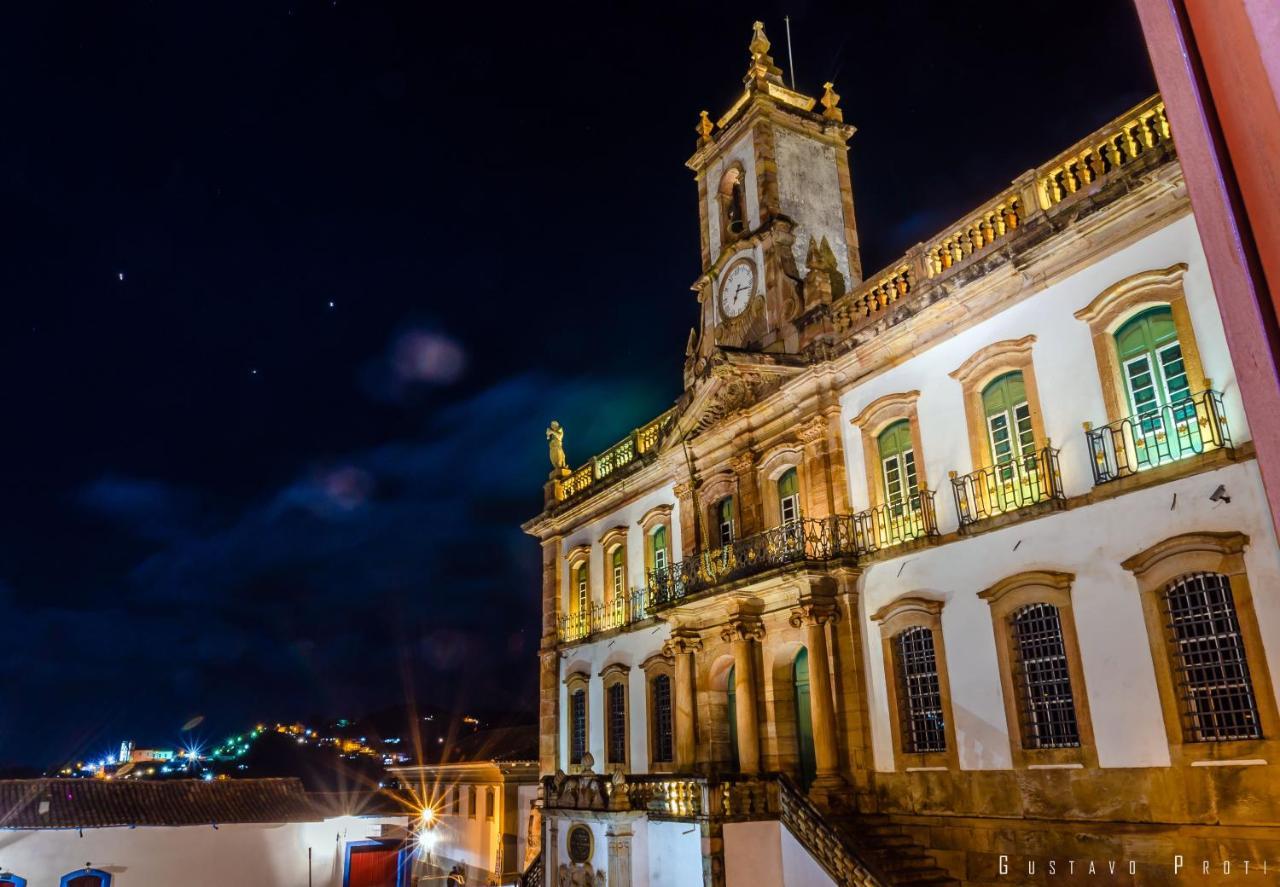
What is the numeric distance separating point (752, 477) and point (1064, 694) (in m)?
7.98

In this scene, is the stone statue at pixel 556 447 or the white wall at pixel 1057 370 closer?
the white wall at pixel 1057 370

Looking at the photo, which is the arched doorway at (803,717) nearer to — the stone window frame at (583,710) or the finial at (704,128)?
the stone window frame at (583,710)

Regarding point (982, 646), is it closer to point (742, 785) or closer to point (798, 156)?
point (742, 785)

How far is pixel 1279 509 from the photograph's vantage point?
4.42ft

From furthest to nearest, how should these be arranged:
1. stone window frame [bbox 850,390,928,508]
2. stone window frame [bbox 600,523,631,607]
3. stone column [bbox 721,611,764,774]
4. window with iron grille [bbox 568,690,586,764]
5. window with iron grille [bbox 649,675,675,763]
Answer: window with iron grille [bbox 568,690,586,764] < stone window frame [bbox 600,523,631,607] < window with iron grille [bbox 649,675,675,763] < stone column [bbox 721,611,764,774] < stone window frame [bbox 850,390,928,508]

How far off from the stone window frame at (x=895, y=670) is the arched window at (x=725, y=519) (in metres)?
5.05

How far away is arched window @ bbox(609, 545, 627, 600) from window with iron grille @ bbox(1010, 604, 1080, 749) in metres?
12.3

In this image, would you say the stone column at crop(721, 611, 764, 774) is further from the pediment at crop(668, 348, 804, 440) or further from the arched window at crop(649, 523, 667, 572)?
the arched window at crop(649, 523, 667, 572)

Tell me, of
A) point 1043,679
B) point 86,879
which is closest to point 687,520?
point 1043,679

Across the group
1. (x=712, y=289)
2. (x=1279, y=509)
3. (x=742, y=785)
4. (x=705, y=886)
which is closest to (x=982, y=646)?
(x=742, y=785)

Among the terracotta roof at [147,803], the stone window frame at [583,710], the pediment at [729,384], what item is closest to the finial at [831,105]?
the pediment at [729,384]

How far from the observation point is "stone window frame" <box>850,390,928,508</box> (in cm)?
1639

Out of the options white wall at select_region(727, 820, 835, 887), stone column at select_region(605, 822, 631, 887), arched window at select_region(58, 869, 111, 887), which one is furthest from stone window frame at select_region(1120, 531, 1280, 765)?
arched window at select_region(58, 869, 111, 887)

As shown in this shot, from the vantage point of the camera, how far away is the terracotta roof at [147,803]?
1133 inches
